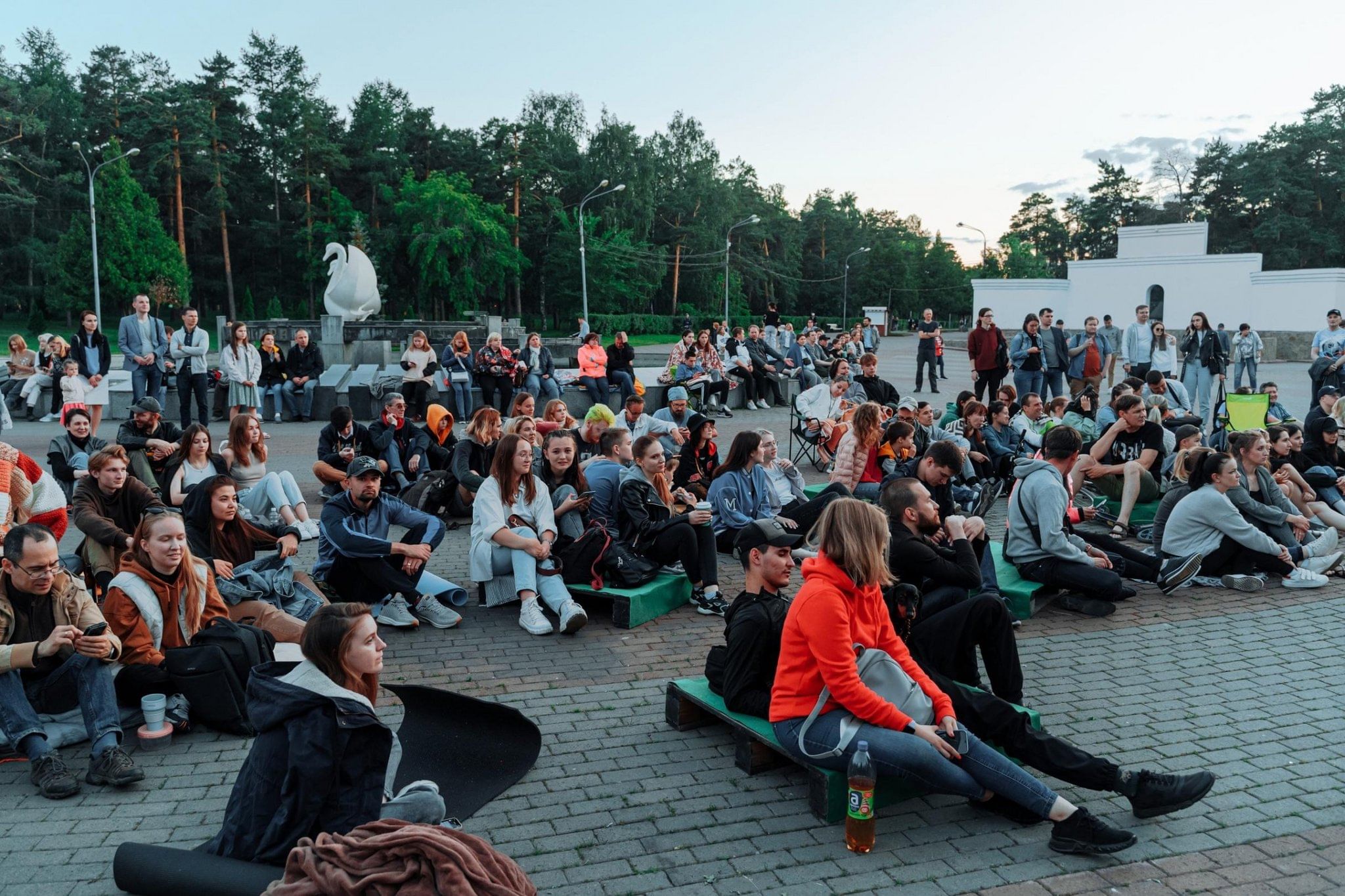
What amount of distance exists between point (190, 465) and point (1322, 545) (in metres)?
9.56

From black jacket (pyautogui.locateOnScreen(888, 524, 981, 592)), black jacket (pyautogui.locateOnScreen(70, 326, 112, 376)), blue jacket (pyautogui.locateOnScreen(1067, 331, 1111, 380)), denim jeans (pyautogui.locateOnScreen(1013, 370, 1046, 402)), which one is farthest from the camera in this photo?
blue jacket (pyautogui.locateOnScreen(1067, 331, 1111, 380))

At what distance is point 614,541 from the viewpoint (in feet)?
24.8

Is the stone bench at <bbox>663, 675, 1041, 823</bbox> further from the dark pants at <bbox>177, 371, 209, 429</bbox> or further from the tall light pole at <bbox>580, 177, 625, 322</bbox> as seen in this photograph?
the tall light pole at <bbox>580, 177, 625, 322</bbox>

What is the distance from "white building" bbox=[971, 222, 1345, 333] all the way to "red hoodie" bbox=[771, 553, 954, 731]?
150ft

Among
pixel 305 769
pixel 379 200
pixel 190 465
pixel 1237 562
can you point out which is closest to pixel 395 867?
pixel 305 769

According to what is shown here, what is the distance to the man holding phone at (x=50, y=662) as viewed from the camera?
4770 millimetres

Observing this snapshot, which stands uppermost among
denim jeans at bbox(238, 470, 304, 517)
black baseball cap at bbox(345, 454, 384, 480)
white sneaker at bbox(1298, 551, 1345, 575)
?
black baseball cap at bbox(345, 454, 384, 480)

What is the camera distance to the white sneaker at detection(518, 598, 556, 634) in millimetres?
7055

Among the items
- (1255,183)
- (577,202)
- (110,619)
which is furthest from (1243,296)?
(110,619)

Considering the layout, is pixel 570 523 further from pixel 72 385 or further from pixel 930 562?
pixel 72 385

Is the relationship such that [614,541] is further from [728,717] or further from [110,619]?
[110,619]

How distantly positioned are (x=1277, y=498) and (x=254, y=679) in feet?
27.2

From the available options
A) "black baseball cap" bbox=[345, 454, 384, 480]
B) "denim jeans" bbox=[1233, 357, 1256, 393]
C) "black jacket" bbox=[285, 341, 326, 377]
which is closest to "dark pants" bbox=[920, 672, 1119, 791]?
"black baseball cap" bbox=[345, 454, 384, 480]

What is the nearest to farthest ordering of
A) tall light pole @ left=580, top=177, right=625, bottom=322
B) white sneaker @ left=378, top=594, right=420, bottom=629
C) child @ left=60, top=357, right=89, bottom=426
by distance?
1. white sneaker @ left=378, top=594, right=420, bottom=629
2. child @ left=60, top=357, right=89, bottom=426
3. tall light pole @ left=580, top=177, right=625, bottom=322
